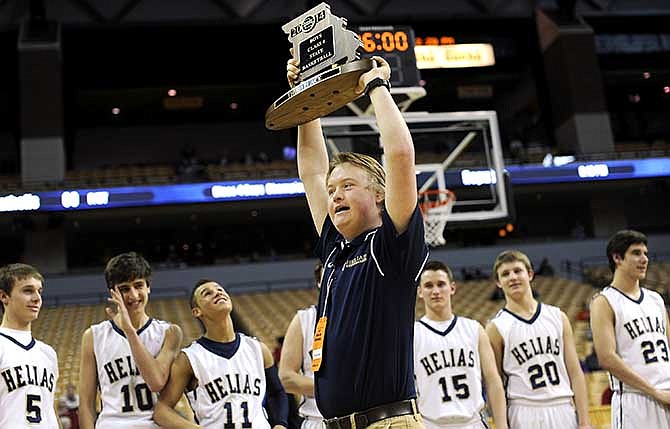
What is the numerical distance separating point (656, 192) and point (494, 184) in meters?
16.6

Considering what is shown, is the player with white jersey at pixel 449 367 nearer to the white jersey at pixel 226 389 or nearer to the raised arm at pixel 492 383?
the raised arm at pixel 492 383

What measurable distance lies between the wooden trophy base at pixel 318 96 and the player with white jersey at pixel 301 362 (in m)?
2.17

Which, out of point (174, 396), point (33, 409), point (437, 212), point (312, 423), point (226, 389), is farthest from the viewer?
point (437, 212)

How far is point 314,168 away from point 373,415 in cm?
106

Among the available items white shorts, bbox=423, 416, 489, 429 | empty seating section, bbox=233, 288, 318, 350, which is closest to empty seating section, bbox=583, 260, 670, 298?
empty seating section, bbox=233, 288, 318, 350

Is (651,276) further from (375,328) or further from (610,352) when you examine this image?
(375,328)

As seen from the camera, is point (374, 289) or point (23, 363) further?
point (23, 363)

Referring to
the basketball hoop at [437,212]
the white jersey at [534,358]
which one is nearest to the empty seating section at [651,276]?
the basketball hoop at [437,212]

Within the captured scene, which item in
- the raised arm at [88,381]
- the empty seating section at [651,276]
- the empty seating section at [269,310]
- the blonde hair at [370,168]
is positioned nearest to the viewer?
the blonde hair at [370,168]

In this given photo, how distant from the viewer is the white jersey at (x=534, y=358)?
473 centimetres

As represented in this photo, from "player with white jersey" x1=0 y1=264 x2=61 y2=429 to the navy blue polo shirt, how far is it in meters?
2.09

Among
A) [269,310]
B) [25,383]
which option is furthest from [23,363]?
[269,310]

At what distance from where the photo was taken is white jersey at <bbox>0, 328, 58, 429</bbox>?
378 cm

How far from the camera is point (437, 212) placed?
27.7 ft
